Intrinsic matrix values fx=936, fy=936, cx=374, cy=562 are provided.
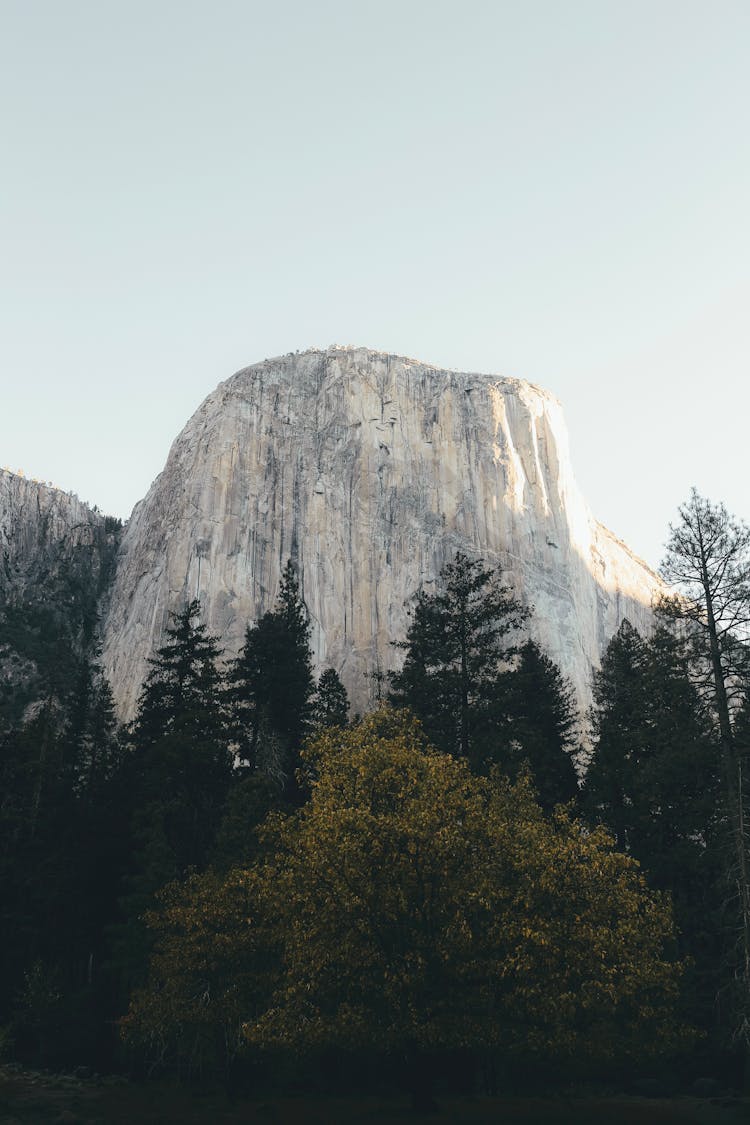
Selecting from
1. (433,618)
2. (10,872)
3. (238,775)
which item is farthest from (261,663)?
(10,872)

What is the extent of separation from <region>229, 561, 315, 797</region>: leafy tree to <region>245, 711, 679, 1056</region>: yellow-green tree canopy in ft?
65.4

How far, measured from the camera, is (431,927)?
2209 cm

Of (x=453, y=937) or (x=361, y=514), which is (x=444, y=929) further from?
(x=361, y=514)

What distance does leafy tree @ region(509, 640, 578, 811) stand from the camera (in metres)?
40.0

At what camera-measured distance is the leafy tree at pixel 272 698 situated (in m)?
44.9

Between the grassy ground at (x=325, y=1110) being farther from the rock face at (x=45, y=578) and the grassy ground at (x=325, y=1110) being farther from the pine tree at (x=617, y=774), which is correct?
the rock face at (x=45, y=578)

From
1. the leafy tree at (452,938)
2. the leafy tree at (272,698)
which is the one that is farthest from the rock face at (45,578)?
the leafy tree at (452,938)

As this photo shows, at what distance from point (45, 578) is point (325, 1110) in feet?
368

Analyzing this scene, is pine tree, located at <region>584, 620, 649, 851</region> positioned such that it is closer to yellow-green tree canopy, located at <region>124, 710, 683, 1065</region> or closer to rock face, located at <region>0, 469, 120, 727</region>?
yellow-green tree canopy, located at <region>124, 710, 683, 1065</region>

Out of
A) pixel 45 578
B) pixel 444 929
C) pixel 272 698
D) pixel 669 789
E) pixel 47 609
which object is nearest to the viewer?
pixel 444 929

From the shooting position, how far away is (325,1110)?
25.8 meters

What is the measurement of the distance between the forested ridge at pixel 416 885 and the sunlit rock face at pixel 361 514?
57.2 m

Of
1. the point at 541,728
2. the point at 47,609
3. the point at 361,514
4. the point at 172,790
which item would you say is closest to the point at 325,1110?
the point at 172,790

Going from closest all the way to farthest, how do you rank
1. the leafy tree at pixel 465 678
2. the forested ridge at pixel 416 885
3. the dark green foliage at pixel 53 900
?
1. the forested ridge at pixel 416 885
2. the dark green foliage at pixel 53 900
3. the leafy tree at pixel 465 678
